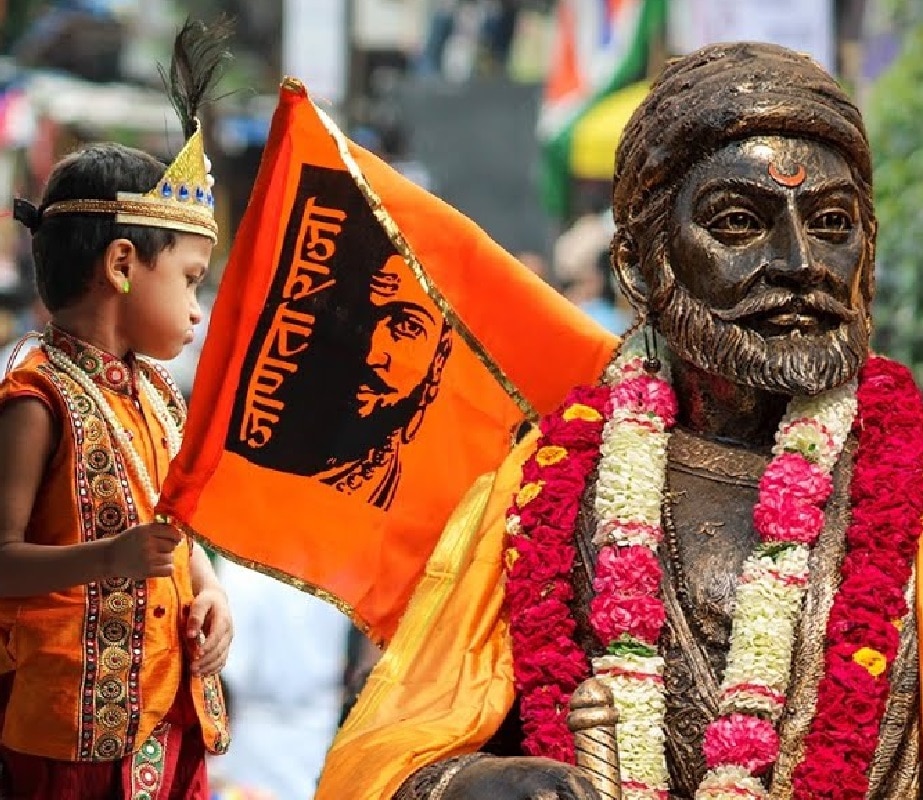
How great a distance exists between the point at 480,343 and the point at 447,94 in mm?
9924

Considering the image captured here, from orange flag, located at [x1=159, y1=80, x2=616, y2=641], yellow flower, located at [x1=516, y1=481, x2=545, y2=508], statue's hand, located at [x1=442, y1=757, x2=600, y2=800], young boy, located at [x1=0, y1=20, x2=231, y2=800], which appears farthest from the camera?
orange flag, located at [x1=159, y1=80, x2=616, y2=641]

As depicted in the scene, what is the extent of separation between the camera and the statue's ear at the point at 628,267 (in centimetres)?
378

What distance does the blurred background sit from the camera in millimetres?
9812

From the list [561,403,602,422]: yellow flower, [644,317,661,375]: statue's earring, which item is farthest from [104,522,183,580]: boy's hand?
[644,317,661,375]: statue's earring

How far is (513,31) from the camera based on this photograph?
18250 millimetres

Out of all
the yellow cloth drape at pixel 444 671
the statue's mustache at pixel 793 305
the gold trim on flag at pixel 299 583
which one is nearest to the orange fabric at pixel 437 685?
the yellow cloth drape at pixel 444 671

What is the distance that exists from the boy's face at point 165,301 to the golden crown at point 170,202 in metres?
0.05

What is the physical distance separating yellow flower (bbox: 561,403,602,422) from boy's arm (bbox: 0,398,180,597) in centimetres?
75

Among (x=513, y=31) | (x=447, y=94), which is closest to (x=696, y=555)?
(x=447, y=94)

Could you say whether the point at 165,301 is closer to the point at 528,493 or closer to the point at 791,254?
the point at 528,493

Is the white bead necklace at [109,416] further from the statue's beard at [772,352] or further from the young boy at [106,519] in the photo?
the statue's beard at [772,352]

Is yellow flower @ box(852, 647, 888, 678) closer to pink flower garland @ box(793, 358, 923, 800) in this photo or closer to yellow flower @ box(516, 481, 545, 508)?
pink flower garland @ box(793, 358, 923, 800)

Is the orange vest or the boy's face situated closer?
the orange vest

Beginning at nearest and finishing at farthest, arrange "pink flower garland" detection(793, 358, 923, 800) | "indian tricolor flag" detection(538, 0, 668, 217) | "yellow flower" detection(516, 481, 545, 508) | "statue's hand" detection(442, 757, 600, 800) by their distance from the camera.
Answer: "statue's hand" detection(442, 757, 600, 800), "pink flower garland" detection(793, 358, 923, 800), "yellow flower" detection(516, 481, 545, 508), "indian tricolor flag" detection(538, 0, 668, 217)
